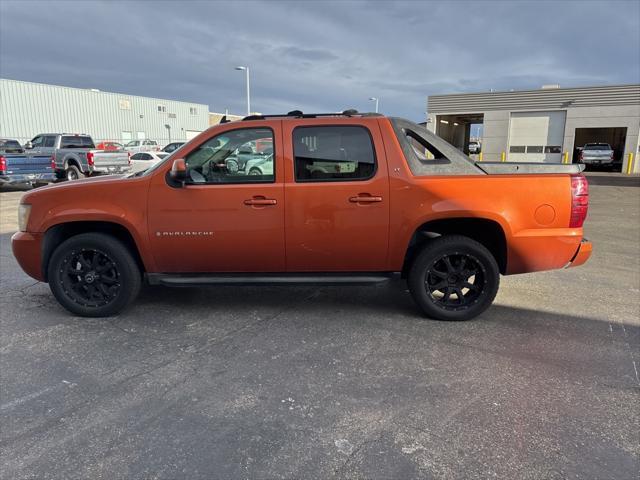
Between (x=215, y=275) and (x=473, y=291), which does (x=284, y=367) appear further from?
(x=473, y=291)

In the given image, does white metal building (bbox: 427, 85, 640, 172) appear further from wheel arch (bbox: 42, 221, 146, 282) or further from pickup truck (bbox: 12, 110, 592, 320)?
wheel arch (bbox: 42, 221, 146, 282)

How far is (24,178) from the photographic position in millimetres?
15945

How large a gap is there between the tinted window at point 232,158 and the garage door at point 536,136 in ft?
103

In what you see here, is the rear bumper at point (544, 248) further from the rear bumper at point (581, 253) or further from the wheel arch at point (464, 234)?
the wheel arch at point (464, 234)

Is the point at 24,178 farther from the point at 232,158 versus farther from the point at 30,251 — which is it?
the point at 232,158

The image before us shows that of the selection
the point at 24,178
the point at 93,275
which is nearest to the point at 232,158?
the point at 93,275

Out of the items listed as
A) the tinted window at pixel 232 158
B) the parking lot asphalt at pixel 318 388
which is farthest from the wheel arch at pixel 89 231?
the tinted window at pixel 232 158

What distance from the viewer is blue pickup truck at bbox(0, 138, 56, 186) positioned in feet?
50.8

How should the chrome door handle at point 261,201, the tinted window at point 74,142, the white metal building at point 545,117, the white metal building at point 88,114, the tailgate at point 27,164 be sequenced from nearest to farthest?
the chrome door handle at point 261,201 < the tailgate at point 27,164 < the tinted window at point 74,142 < the white metal building at point 545,117 < the white metal building at point 88,114

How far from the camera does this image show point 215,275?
14.7 feet

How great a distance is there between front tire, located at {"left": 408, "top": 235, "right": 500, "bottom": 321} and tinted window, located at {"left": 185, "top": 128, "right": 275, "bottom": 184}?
1.70 meters

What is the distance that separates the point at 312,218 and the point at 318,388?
1570 mm

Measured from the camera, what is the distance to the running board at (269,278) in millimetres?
4383

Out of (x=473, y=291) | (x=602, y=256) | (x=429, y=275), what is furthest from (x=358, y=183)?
(x=602, y=256)
